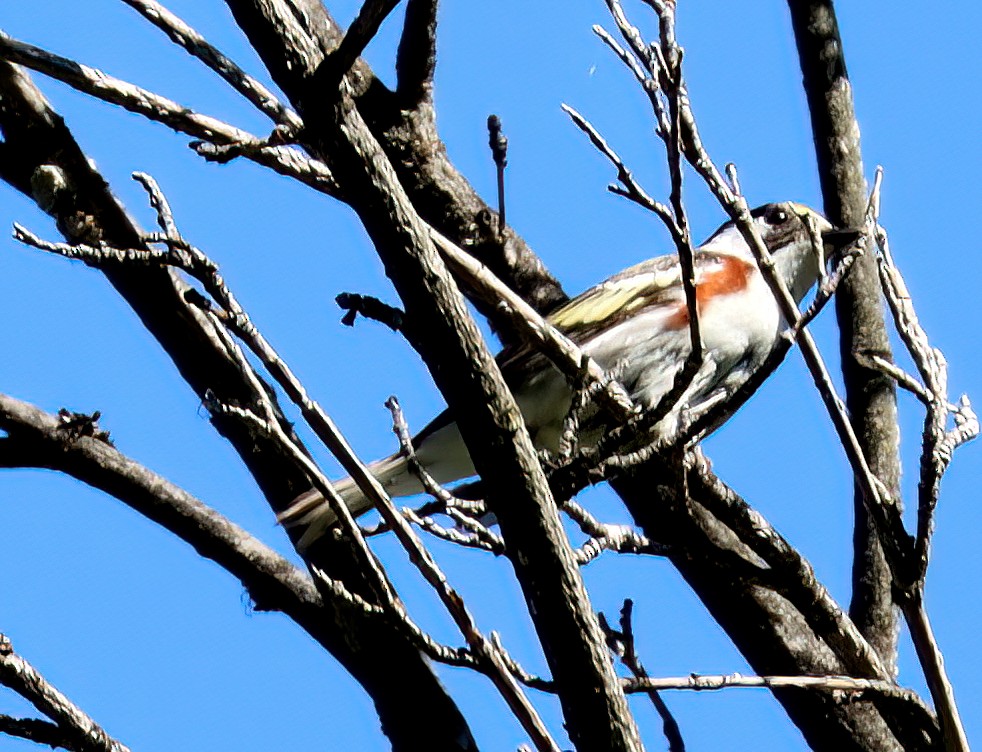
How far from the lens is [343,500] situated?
4.07m

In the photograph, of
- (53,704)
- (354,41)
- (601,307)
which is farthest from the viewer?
(601,307)

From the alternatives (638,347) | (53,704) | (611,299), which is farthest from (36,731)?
(611,299)

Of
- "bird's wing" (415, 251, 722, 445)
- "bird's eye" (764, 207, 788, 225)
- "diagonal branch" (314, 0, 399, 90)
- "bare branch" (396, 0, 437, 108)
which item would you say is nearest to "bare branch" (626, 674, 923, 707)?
"diagonal branch" (314, 0, 399, 90)

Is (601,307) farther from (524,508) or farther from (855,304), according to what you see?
(524,508)

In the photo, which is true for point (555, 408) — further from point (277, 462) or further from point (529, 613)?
point (529, 613)

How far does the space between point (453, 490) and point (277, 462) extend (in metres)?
0.78

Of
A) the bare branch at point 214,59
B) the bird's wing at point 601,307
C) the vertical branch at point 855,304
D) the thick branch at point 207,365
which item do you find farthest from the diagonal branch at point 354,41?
the vertical branch at point 855,304

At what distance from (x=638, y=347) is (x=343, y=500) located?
1.86 metres

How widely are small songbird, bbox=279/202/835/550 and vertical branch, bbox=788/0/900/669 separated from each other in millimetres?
269

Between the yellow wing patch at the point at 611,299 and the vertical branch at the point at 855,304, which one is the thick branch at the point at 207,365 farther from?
the vertical branch at the point at 855,304

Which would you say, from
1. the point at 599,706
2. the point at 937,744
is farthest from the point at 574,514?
the point at 937,744

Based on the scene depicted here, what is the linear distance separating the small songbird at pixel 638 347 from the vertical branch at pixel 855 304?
0.27m

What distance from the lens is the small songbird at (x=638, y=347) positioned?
541 centimetres

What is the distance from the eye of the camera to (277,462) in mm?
4582
